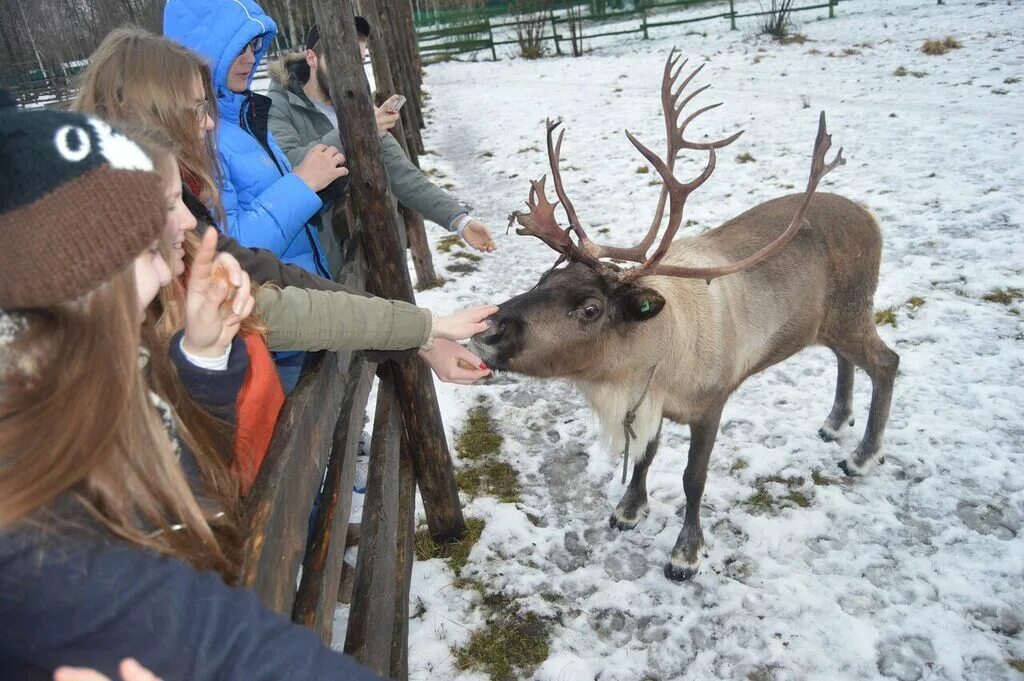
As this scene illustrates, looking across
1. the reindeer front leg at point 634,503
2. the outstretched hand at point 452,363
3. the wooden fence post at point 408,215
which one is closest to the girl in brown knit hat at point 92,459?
the outstretched hand at point 452,363

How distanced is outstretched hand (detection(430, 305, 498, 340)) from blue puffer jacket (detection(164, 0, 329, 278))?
26.8 inches

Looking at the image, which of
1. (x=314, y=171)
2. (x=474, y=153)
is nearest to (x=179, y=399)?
(x=314, y=171)

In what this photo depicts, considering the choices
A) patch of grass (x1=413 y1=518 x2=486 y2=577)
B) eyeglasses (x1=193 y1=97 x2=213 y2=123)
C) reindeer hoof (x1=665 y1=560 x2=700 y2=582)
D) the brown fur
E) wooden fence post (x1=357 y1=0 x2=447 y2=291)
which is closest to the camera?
eyeglasses (x1=193 y1=97 x2=213 y2=123)

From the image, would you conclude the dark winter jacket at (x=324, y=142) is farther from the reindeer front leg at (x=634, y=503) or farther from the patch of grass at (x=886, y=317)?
the patch of grass at (x=886, y=317)

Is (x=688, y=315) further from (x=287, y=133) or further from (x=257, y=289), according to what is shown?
(x=287, y=133)

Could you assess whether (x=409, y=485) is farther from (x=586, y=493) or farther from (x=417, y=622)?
(x=586, y=493)

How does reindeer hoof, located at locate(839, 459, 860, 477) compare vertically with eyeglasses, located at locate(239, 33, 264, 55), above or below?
below

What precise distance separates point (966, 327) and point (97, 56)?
4.88m

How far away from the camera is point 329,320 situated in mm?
1821

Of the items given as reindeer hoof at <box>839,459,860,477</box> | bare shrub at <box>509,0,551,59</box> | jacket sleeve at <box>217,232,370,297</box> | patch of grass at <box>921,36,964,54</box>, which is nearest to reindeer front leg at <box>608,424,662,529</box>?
reindeer hoof at <box>839,459,860,477</box>

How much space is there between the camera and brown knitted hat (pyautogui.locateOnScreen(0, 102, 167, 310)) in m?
0.84

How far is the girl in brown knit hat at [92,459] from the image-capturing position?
809 millimetres

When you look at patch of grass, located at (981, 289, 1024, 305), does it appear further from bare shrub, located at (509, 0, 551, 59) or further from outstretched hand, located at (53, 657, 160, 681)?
bare shrub, located at (509, 0, 551, 59)

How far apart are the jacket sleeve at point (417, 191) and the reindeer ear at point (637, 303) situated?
44.3 inches
